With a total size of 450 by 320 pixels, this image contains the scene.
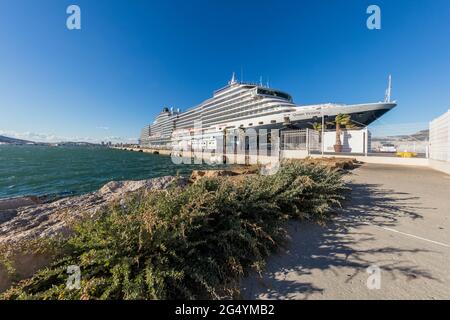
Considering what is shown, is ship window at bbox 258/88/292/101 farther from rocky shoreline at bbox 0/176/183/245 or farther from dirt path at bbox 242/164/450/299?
dirt path at bbox 242/164/450/299

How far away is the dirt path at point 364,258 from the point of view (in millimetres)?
2076

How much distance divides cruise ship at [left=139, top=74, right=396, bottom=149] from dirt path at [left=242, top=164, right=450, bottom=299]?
22.1 m

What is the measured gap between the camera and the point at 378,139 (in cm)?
2675

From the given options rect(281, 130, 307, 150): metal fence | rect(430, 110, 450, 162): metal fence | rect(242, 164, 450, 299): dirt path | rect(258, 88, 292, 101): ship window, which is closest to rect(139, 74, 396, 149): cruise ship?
rect(258, 88, 292, 101): ship window

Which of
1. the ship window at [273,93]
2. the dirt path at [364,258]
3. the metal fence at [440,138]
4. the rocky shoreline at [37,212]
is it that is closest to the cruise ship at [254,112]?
the ship window at [273,93]

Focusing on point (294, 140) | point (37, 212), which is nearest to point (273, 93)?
point (294, 140)

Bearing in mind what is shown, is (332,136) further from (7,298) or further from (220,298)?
(7,298)

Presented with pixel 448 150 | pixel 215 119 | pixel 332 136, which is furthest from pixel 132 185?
pixel 215 119

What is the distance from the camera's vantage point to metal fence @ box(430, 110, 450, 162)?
9.72m

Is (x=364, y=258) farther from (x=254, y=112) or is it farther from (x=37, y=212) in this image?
(x=254, y=112)

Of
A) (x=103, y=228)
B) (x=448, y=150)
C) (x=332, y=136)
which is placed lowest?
(x=103, y=228)

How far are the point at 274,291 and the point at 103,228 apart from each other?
214 centimetres

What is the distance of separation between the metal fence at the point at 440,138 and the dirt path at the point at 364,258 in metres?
8.38

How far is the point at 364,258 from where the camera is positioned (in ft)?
8.63
